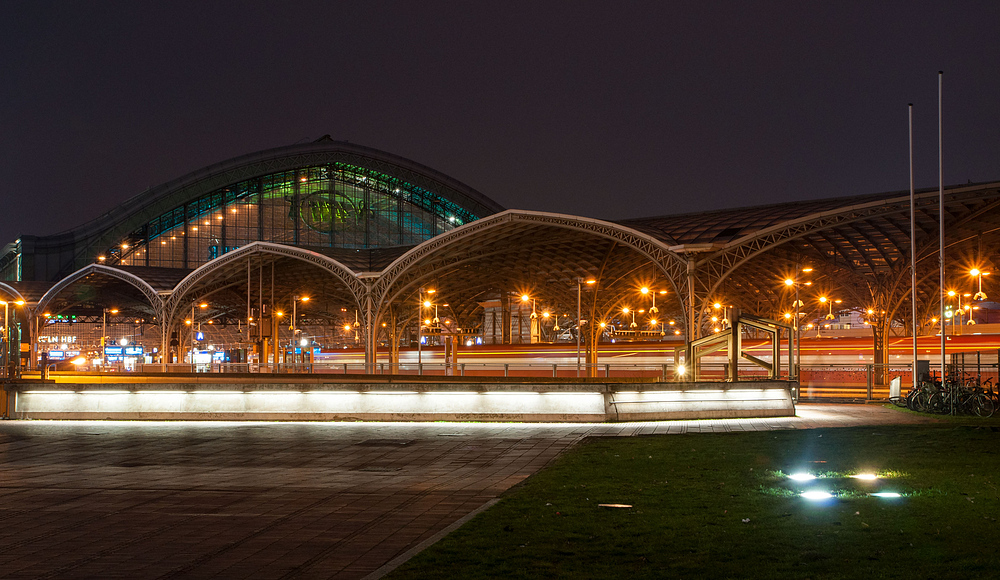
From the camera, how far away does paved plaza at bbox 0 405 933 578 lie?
812 cm

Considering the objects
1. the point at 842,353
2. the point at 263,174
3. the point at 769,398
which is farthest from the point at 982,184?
the point at 263,174

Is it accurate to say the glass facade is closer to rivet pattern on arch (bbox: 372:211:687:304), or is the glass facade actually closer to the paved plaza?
rivet pattern on arch (bbox: 372:211:687:304)

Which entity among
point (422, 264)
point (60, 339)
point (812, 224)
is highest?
point (812, 224)

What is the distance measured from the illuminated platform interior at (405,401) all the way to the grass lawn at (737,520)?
6.87 m

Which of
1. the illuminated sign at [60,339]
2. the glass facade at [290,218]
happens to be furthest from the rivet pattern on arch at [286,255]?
the illuminated sign at [60,339]

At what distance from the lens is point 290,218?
94.4 meters

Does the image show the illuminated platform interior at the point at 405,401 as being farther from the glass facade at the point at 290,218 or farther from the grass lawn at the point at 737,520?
the glass facade at the point at 290,218

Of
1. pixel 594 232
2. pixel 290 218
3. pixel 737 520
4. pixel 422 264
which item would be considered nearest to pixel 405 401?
pixel 737 520

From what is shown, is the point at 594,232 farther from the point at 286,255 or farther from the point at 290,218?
the point at 290,218

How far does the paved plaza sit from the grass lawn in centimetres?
80

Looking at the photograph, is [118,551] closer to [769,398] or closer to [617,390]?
[617,390]

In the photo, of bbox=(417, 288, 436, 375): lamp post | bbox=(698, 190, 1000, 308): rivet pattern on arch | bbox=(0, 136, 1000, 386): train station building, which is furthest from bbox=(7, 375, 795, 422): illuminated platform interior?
bbox=(417, 288, 436, 375): lamp post

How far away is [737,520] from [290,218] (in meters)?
89.4

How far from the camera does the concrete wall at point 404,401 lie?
22.4 m
